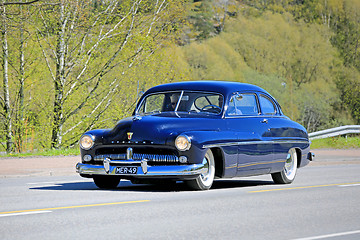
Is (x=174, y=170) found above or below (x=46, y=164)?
above

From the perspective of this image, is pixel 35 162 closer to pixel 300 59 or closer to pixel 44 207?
pixel 44 207

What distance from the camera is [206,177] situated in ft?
38.0

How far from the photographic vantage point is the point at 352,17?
92000mm

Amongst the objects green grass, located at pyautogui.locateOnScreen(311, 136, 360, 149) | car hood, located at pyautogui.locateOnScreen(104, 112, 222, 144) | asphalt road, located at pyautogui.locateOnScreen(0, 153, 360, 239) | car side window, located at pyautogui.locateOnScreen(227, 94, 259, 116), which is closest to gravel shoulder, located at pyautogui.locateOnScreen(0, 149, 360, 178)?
asphalt road, located at pyautogui.locateOnScreen(0, 153, 360, 239)

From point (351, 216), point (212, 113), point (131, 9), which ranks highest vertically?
point (131, 9)

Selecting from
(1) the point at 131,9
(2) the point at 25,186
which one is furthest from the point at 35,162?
(1) the point at 131,9

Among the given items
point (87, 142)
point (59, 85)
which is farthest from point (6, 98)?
point (87, 142)

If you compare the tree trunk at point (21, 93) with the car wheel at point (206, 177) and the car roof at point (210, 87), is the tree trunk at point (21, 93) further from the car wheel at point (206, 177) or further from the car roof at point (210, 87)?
the car wheel at point (206, 177)

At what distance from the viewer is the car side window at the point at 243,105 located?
12516 millimetres

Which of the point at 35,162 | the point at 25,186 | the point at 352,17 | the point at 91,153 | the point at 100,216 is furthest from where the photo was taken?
the point at 352,17

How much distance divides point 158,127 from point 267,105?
3250 millimetres

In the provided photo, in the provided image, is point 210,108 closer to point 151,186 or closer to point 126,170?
point 151,186

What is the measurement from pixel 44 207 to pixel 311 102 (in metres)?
72.4

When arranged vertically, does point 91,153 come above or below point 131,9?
below
